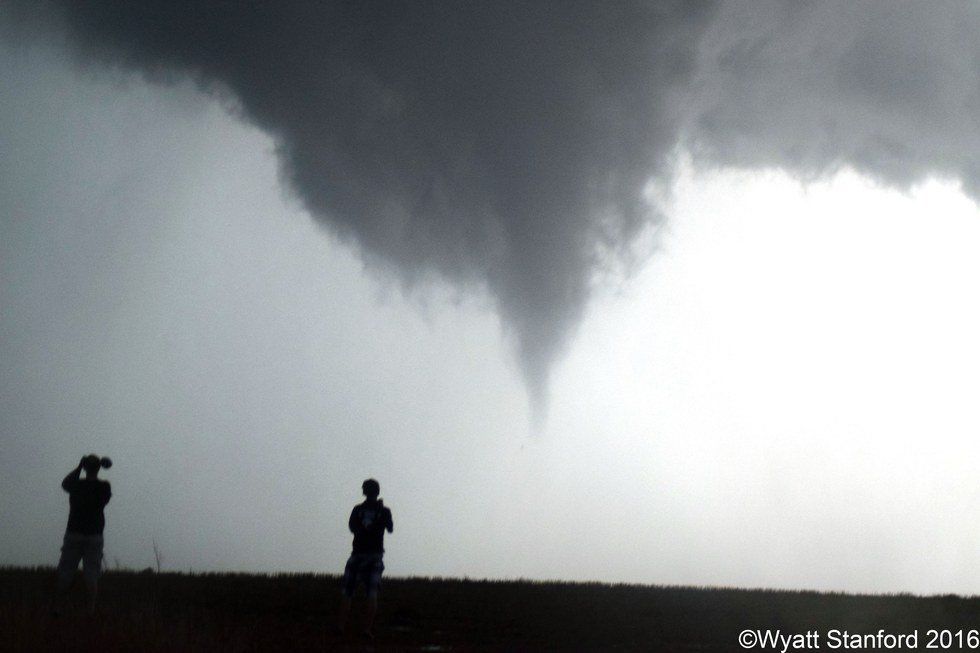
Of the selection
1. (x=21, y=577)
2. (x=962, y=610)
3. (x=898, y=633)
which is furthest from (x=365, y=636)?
(x=962, y=610)

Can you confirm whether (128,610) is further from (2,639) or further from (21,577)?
(21,577)

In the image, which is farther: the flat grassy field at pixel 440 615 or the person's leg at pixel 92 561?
the person's leg at pixel 92 561

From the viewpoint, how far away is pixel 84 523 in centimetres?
1659

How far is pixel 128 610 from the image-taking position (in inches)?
660

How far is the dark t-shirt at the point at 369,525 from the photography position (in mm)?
15781

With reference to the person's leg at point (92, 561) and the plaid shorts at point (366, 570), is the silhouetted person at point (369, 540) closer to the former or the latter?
the plaid shorts at point (366, 570)

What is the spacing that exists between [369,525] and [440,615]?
16.8 ft

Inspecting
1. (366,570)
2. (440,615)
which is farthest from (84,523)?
(440,615)

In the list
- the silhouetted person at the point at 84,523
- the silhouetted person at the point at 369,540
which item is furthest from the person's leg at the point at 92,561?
the silhouetted person at the point at 369,540

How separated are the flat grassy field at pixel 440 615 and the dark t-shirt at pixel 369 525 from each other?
4.82ft

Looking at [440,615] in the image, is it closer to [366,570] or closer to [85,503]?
[366,570]

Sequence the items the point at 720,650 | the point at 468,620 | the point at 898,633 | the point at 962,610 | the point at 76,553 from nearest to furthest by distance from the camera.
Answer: the point at 720,650
the point at 76,553
the point at 898,633
the point at 468,620
the point at 962,610

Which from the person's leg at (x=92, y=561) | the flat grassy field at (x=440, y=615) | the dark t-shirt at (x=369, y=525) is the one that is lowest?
the flat grassy field at (x=440, y=615)

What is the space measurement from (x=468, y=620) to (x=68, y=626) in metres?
8.13
